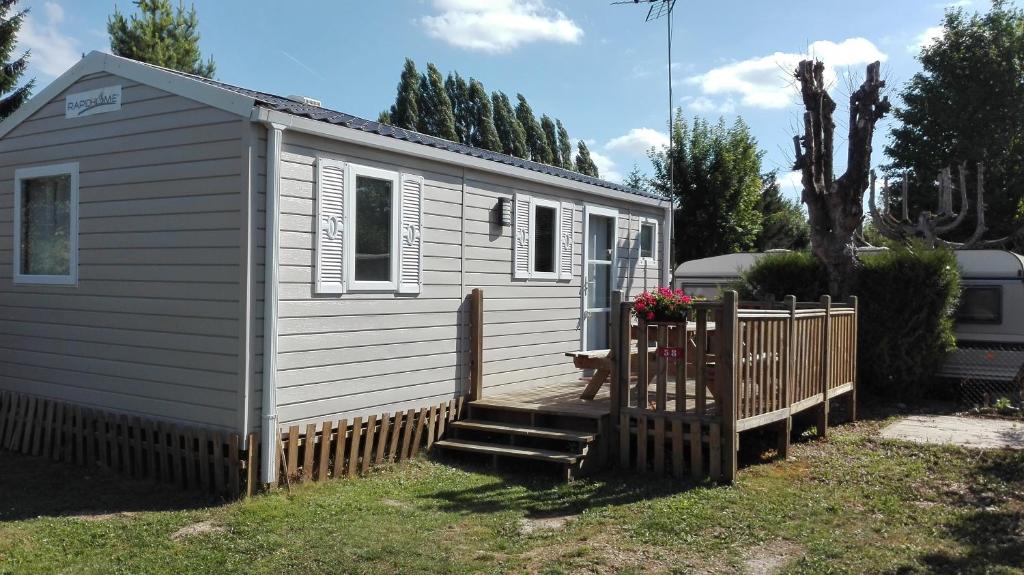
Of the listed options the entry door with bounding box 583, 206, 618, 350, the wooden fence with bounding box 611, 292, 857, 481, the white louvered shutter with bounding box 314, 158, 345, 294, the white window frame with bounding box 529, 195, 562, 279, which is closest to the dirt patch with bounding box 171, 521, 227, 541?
the white louvered shutter with bounding box 314, 158, 345, 294

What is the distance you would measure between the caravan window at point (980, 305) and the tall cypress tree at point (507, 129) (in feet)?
80.0

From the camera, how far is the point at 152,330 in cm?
690

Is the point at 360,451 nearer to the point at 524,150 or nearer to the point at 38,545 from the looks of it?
the point at 38,545

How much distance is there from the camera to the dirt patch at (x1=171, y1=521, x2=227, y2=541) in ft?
17.4

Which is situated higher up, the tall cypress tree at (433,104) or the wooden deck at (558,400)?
the tall cypress tree at (433,104)

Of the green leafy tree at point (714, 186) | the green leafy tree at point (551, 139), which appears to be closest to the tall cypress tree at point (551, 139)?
the green leafy tree at point (551, 139)

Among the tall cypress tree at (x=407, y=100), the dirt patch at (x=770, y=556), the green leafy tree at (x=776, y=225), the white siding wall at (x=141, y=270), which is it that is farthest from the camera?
the tall cypress tree at (x=407, y=100)

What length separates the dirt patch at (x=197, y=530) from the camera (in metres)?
5.31

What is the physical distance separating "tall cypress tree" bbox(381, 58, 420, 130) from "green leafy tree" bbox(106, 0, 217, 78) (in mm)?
10540

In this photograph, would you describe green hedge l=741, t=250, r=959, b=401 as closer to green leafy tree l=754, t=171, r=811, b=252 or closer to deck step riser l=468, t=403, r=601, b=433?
deck step riser l=468, t=403, r=601, b=433

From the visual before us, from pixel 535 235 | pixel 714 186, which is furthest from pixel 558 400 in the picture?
pixel 714 186

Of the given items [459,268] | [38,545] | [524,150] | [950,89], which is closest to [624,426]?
[459,268]

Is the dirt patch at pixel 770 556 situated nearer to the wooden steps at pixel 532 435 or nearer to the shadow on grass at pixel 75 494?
the wooden steps at pixel 532 435

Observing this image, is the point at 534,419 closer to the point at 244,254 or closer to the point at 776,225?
the point at 244,254
